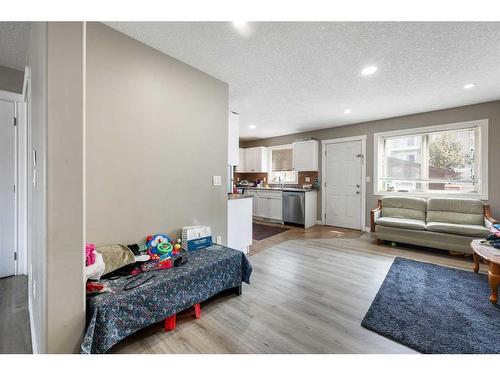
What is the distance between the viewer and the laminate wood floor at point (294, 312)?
1539mm

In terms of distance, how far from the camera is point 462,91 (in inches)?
124

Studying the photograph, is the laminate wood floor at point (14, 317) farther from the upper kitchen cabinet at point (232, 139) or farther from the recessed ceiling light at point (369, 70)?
the recessed ceiling light at point (369, 70)

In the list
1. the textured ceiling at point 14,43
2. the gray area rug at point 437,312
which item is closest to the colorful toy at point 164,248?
the gray area rug at point 437,312

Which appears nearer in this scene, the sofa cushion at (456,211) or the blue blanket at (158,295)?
the blue blanket at (158,295)

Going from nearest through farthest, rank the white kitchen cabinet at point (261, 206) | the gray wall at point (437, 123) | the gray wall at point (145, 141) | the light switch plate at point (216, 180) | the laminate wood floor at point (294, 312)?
the laminate wood floor at point (294, 312), the gray wall at point (145, 141), the light switch plate at point (216, 180), the gray wall at point (437, 123), the white kitchen cabinet at point (261, 206)

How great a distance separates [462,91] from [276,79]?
2.70 m

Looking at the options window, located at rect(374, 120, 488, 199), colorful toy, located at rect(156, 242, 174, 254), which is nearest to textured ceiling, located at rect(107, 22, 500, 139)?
window, located at rect(374, 120, 488, 199)

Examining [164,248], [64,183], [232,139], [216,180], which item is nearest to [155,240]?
[164,248]

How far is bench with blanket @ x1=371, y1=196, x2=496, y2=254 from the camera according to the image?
3.26 metres

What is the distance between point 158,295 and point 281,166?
545 cm

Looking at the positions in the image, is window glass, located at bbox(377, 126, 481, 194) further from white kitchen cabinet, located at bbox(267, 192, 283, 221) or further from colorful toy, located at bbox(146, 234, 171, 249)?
colorful toy, located at bbox(146, 234, 171, 249)

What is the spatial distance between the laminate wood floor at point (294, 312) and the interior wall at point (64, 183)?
0.57 m
